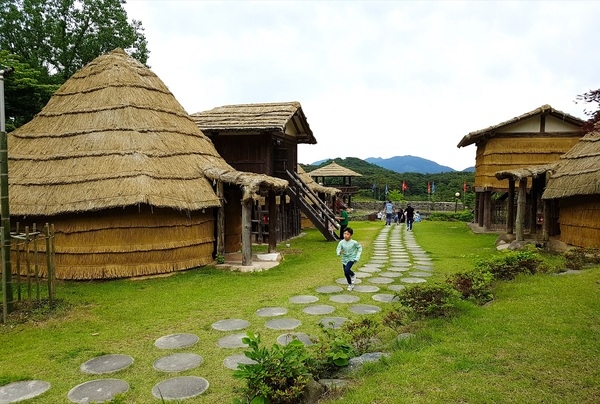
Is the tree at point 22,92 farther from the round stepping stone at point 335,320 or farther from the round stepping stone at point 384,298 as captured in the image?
the round stepping stone at point 384,298

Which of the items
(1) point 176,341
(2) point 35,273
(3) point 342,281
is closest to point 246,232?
(3) point 342,281

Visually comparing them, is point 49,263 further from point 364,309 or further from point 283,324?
point 364,309

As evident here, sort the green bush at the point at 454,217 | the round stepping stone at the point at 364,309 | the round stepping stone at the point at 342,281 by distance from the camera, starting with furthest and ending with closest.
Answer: the green bush at the point at 454,217, the round stepping stone at the point at 342,281, the round stepping stone at the point at 364,309

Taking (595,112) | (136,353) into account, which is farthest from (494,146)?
(136,353)

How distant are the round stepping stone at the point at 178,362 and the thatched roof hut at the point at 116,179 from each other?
487cm

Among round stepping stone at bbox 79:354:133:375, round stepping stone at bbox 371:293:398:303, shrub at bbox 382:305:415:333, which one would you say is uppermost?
shrub at bbox 382:305:415:333

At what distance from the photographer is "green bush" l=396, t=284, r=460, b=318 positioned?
570cm

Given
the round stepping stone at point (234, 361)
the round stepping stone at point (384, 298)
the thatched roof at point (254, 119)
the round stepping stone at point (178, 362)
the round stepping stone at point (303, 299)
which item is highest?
the thatched roof at point (254, 119)

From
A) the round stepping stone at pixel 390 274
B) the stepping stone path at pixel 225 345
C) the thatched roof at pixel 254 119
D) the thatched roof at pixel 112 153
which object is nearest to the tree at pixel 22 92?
the thatched roof at pixel 112 153

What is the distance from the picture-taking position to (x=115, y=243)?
9344 mm

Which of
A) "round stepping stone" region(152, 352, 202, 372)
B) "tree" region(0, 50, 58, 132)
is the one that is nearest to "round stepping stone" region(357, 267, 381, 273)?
"round stepping stone" region(152, 352, 202, 372)

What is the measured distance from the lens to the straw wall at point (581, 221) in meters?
11.6

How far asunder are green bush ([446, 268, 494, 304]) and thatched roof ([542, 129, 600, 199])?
6.35m

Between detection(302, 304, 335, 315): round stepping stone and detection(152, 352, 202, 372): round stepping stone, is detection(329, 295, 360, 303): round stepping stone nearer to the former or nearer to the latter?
detection(302, 304, 335, 315): round stepping stone
